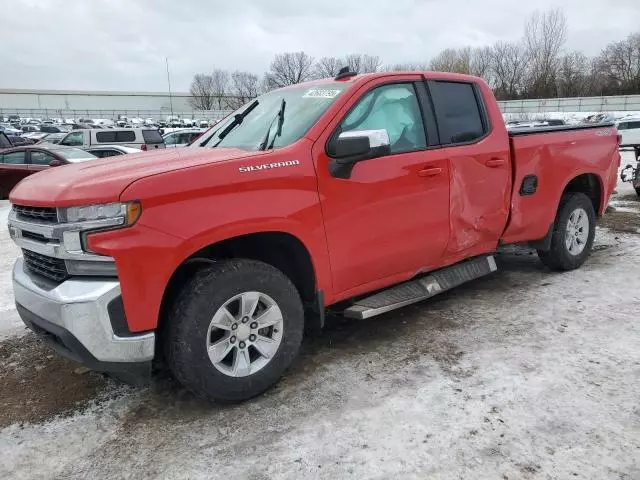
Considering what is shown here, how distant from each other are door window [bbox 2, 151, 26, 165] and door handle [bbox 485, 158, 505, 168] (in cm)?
1263

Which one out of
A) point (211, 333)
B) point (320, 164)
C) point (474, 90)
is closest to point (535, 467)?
point (211, 333)

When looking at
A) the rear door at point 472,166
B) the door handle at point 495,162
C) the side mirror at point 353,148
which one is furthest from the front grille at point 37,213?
the door handle at point 495,162

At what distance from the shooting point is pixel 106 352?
→ 264 centimetres

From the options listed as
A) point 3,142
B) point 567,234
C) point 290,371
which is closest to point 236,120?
point 290,371

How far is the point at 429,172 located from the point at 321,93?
971 millimetres

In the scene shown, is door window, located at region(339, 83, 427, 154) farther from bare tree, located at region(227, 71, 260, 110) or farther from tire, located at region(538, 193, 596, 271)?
bare tree, located at region(227, 71, 260, 110)

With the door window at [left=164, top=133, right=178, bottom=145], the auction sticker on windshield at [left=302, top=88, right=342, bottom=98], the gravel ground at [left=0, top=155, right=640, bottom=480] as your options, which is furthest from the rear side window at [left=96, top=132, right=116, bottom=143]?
the auction sticker on windshield at [left=302, top=88, right=342, bottom=98]

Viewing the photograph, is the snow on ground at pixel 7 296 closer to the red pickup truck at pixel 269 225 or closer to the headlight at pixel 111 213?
the red pickup truck at pixel 269 225

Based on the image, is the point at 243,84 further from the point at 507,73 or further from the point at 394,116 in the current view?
the point at 394,116

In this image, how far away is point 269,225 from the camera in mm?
3004

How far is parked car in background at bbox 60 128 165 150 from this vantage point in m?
19.6

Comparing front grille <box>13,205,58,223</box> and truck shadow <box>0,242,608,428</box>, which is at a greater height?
front grille <box>13,205,58,223</box>

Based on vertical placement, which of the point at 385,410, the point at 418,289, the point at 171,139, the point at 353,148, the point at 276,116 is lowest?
the point at 385,410

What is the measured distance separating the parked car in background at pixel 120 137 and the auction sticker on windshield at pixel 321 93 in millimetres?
16945
